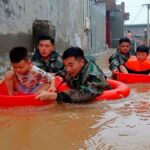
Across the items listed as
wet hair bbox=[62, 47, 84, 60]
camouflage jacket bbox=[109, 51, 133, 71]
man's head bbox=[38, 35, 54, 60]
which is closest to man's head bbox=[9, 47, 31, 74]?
wet hair bbox=[62, 47, 84, 60]

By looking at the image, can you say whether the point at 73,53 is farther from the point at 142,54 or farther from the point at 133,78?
the point at 142,54

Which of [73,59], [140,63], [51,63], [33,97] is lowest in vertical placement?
[33,97]

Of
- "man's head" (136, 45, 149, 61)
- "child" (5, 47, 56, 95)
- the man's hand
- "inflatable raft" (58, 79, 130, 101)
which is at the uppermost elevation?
"man's head" (136, 45, 149, 61)

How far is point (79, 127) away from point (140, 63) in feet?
12.9

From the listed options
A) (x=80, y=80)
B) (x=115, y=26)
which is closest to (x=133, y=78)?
(x=80, y=80)

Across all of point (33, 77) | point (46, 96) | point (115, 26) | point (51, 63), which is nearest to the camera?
point (46, 96)

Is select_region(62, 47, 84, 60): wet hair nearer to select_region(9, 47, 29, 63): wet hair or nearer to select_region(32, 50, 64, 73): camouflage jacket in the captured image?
select_region(9, 47, 29, 63): wet hair

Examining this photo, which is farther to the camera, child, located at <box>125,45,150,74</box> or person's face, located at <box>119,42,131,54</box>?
person's face, located at <box>119,42,131,54</box>

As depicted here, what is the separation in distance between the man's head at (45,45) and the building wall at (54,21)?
128 cm

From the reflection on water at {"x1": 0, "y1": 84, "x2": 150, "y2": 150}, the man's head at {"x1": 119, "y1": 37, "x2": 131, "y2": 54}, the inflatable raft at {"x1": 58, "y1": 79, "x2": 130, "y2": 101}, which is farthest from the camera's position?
the man's head at {"x1": 119, "y1": 37, "x2": 131, "y2": 54}

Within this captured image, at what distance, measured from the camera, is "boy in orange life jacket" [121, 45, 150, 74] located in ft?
22.4

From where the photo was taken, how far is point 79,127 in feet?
10.2

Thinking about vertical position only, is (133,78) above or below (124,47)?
below

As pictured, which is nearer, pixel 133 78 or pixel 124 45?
pixel 133 78
